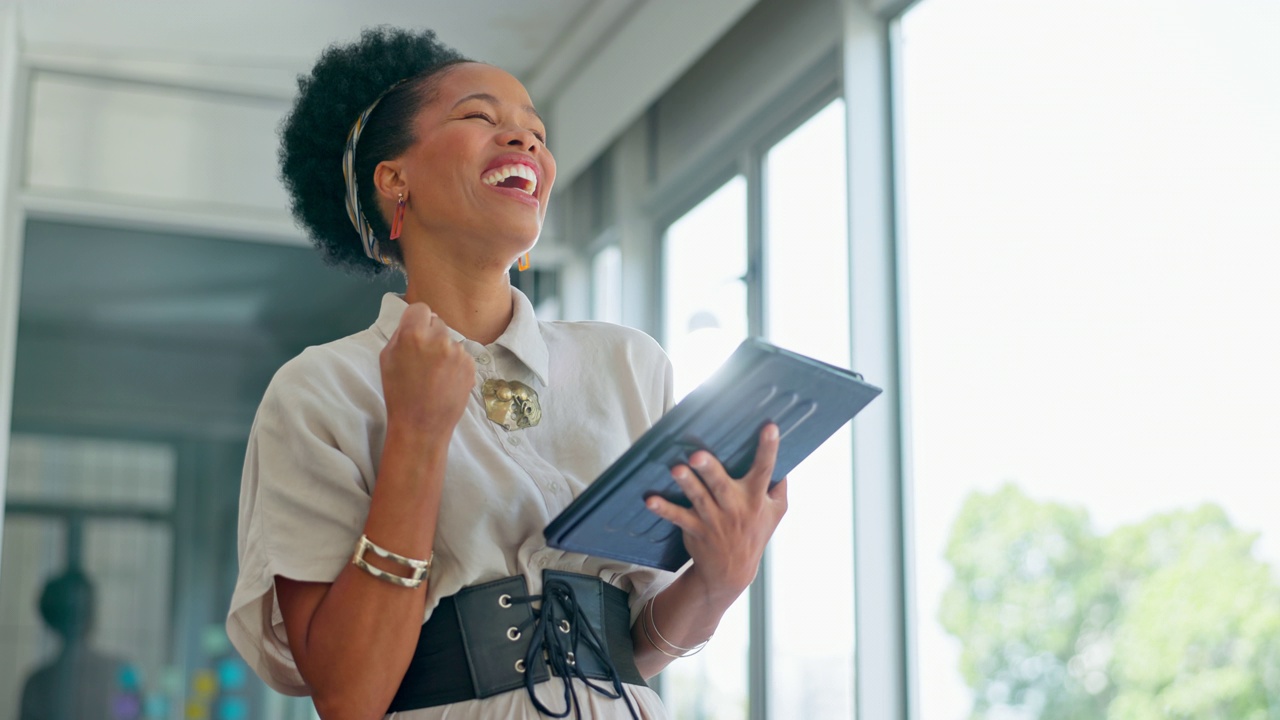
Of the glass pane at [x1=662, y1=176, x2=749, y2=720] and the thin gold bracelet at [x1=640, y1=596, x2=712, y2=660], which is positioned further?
the glass pane at [x1=662, y1=176, x2=749, y2=720]

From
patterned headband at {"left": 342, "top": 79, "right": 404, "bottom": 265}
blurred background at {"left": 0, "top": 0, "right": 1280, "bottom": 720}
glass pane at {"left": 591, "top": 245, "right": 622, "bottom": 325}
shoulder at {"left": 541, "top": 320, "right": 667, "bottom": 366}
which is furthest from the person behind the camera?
glass pane at {"left": 591, "top": 245, "right": 622, "bottom": 325}

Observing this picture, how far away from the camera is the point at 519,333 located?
1314 mm

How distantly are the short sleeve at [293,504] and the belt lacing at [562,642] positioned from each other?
6.5 inches

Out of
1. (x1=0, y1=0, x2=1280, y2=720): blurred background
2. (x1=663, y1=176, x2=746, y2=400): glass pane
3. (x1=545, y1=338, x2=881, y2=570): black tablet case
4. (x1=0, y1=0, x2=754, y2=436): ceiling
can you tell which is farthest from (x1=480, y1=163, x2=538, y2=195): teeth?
(x1=0, y1=0, x2=754, y2=436): ceiling

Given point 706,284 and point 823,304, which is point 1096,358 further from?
point 706,284

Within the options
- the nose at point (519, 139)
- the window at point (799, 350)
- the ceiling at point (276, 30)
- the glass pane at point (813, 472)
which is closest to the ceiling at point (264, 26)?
the ceiling at point (276, 30)

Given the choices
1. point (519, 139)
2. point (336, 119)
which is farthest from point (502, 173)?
point (336, 119)

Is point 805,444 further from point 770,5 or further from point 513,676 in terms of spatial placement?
point 770,5

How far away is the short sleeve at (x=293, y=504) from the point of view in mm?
1132

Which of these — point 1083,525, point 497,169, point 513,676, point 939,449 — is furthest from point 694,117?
point 513,676

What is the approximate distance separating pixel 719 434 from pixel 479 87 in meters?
0.54

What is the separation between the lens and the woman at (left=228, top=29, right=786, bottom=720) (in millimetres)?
1094

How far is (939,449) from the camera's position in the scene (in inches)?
116

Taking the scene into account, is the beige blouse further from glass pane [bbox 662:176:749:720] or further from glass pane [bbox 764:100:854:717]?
glass pane [bbox 662:176:749:720]
